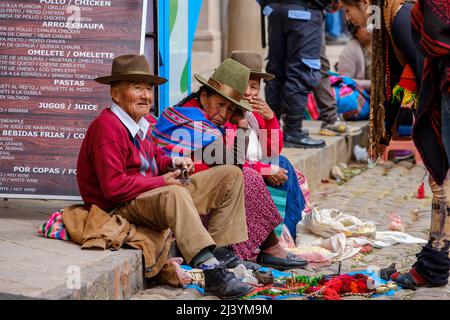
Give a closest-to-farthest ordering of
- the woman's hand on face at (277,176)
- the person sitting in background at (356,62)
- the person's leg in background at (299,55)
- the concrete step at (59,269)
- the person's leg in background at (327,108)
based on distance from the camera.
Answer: the concrete step at (59,269)
the woman's hand on face at (277,176)
the person's leg in background at (299,55)
the person's leg in background at (327,108)
the person sitting in background at (356,62)

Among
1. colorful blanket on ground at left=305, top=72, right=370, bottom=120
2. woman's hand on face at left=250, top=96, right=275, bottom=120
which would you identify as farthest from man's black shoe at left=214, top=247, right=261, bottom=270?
colorful blanket on ground at left=305, top=72, right=370, bottom=120

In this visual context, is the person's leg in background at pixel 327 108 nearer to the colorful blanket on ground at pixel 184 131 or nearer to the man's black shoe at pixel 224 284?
the colorful blanket on ground at pixel 184 131

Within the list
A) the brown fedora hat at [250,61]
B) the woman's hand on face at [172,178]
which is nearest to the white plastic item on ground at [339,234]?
the brown fedora hat at [250,61]

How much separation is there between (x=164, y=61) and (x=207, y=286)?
2.14 metres

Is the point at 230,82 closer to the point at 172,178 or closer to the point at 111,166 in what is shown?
the point at 172,178

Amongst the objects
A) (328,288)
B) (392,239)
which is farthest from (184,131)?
(392,239)

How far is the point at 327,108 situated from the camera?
1029cm

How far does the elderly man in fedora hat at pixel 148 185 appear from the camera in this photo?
5211mm

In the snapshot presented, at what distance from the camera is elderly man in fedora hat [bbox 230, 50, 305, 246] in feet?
21.1

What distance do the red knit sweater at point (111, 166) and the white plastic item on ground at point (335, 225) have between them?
70.2 inches

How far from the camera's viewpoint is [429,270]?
5562 mm
